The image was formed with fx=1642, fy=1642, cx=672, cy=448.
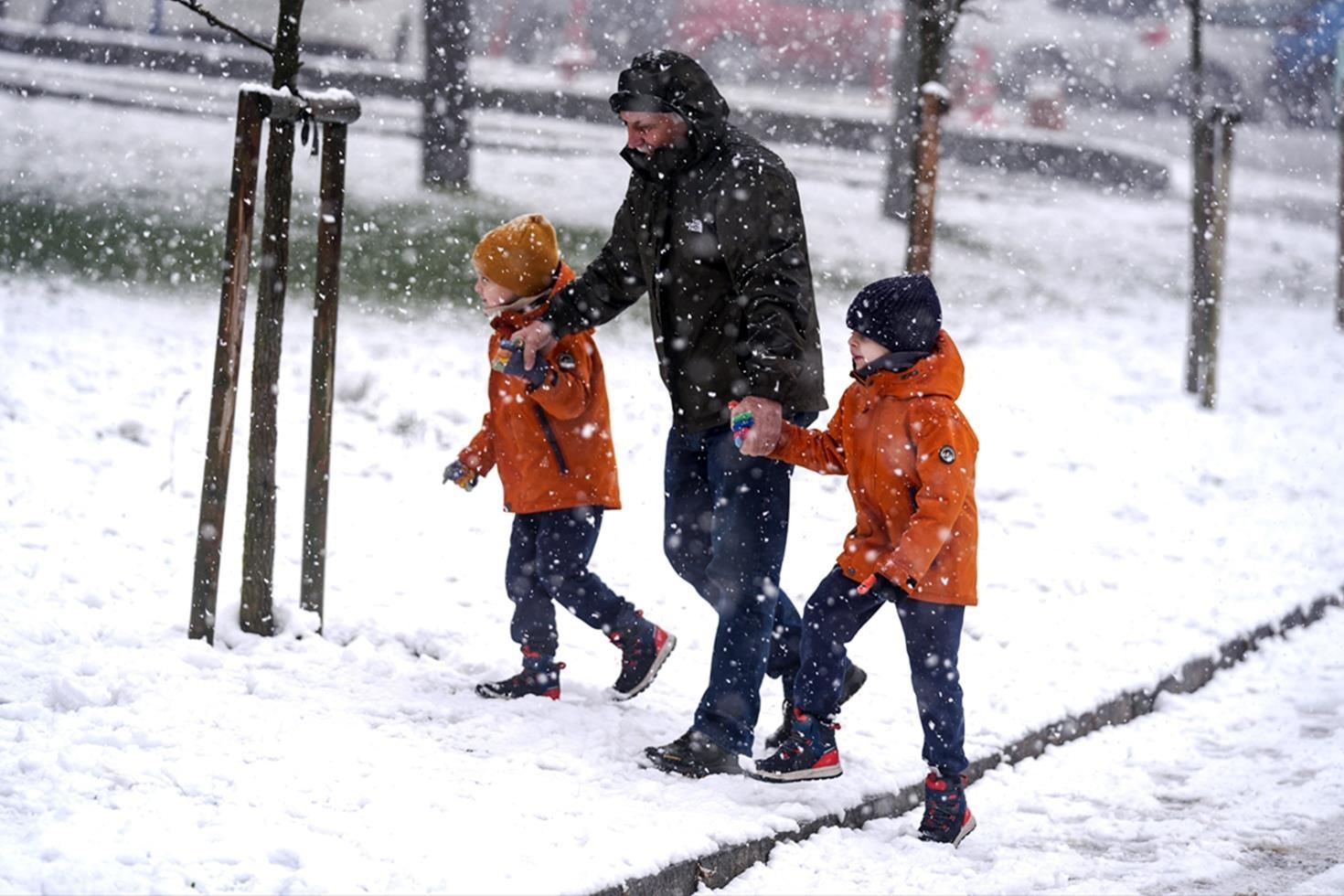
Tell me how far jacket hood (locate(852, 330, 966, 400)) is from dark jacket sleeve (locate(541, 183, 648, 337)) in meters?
0.89

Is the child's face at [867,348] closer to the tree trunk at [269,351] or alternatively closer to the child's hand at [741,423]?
the child's hand at [741,423]

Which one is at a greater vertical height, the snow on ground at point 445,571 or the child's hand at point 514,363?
the child's hand at point 514,363

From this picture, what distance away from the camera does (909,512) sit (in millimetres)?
4773

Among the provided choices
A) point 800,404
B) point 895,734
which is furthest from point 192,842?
point 895,734

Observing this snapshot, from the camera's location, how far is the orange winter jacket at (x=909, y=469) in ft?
15.1

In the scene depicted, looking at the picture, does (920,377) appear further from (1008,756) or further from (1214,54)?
(1214,54)

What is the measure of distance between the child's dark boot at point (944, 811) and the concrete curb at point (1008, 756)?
25 centimetres

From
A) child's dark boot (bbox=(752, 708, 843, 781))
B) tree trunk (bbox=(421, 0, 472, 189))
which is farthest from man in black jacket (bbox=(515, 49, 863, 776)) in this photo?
tree trunk (bbox=(421, 0, 472, 189))

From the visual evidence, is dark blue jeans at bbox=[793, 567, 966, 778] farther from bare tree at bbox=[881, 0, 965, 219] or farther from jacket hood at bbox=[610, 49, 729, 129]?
Result: bare tree at bbox=[881, 0, 965, 219]

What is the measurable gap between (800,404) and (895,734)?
4.82 feet

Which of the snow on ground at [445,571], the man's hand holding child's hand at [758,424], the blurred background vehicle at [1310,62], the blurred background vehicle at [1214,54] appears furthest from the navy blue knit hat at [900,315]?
the blurred background vehicle at [1214,54]

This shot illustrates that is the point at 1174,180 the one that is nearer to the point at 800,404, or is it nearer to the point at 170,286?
the point at 170,286

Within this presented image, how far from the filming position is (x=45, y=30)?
18094mm

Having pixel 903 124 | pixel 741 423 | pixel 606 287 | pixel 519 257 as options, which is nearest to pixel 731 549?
pixel 741 423
